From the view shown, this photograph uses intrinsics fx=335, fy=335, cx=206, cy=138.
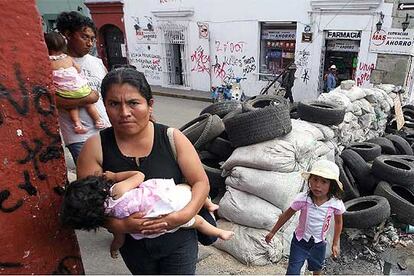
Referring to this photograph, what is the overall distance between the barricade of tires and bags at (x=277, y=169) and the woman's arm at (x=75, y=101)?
1.88m

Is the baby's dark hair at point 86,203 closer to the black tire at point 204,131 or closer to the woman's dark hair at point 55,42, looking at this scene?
the woman's dark hair at point 55,42

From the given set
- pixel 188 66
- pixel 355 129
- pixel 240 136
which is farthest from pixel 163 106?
pixel 240 136

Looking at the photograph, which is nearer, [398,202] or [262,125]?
[262,125]

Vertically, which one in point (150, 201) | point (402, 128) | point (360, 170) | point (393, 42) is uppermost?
point (393, 42)

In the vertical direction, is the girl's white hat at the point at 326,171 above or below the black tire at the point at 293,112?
above

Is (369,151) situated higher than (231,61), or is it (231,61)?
(231,61)

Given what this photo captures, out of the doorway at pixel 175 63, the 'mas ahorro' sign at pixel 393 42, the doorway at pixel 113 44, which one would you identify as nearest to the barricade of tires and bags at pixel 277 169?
the 'mas ahorro' sign at pixel 393 42

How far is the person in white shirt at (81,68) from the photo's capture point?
8.39 feet

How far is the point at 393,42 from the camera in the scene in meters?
10.5

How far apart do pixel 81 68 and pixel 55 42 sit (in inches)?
11.7

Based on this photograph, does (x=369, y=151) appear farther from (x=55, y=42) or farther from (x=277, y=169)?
(x=55, y=42)

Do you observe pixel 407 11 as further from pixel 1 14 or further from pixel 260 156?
pixel 1 14

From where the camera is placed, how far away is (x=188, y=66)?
15.7 metres

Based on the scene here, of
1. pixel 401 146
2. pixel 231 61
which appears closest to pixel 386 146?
pixel 401 146
